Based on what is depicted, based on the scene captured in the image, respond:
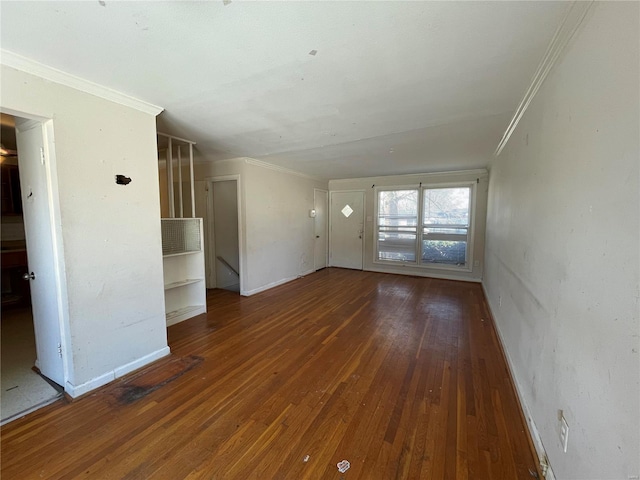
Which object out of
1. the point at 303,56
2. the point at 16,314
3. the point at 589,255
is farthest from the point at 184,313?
the point at 589,255

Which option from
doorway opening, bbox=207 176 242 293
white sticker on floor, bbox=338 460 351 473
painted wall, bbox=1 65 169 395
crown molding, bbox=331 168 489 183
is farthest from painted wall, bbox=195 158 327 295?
white sticker on floor, bbox=338 460 351 473

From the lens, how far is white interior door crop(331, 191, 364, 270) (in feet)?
21.0

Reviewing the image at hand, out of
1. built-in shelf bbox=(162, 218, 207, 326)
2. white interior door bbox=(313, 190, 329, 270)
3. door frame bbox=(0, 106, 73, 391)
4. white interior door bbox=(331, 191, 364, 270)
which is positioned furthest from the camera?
white interior door bbox=(331, 191, 364, 270)

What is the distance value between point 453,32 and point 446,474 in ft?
7.59

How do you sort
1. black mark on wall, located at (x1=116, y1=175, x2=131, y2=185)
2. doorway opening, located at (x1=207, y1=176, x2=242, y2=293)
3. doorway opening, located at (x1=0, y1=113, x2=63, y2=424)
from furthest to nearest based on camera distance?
1. doorway opening, located at (x1=207, y1=176, x2=242, y2=293)
2. black mark on wall, located at (x1=116, y1=175, x2=131, y2=185)
3. doorway opening, located at (x1=0, y1=113, x2=63, y2=424)

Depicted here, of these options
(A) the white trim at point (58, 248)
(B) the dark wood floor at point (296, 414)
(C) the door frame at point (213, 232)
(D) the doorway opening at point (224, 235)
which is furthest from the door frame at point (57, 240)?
(D) the doorway opening at point (224, 235)

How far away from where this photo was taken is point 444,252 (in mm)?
5547

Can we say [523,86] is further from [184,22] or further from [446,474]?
[446,474]

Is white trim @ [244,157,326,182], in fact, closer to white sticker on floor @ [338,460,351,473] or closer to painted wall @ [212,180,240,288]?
painted wall @ [212,180,240,288]

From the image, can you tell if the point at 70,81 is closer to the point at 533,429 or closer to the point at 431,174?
the point at 533,429

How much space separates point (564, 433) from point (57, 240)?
126 inches

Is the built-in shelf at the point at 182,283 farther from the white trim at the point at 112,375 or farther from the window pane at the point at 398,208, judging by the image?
the window pane at the point at 398,208

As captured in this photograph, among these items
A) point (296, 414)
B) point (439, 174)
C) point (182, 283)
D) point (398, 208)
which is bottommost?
point (296, 414)

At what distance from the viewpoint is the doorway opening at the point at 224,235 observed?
4613 mm
